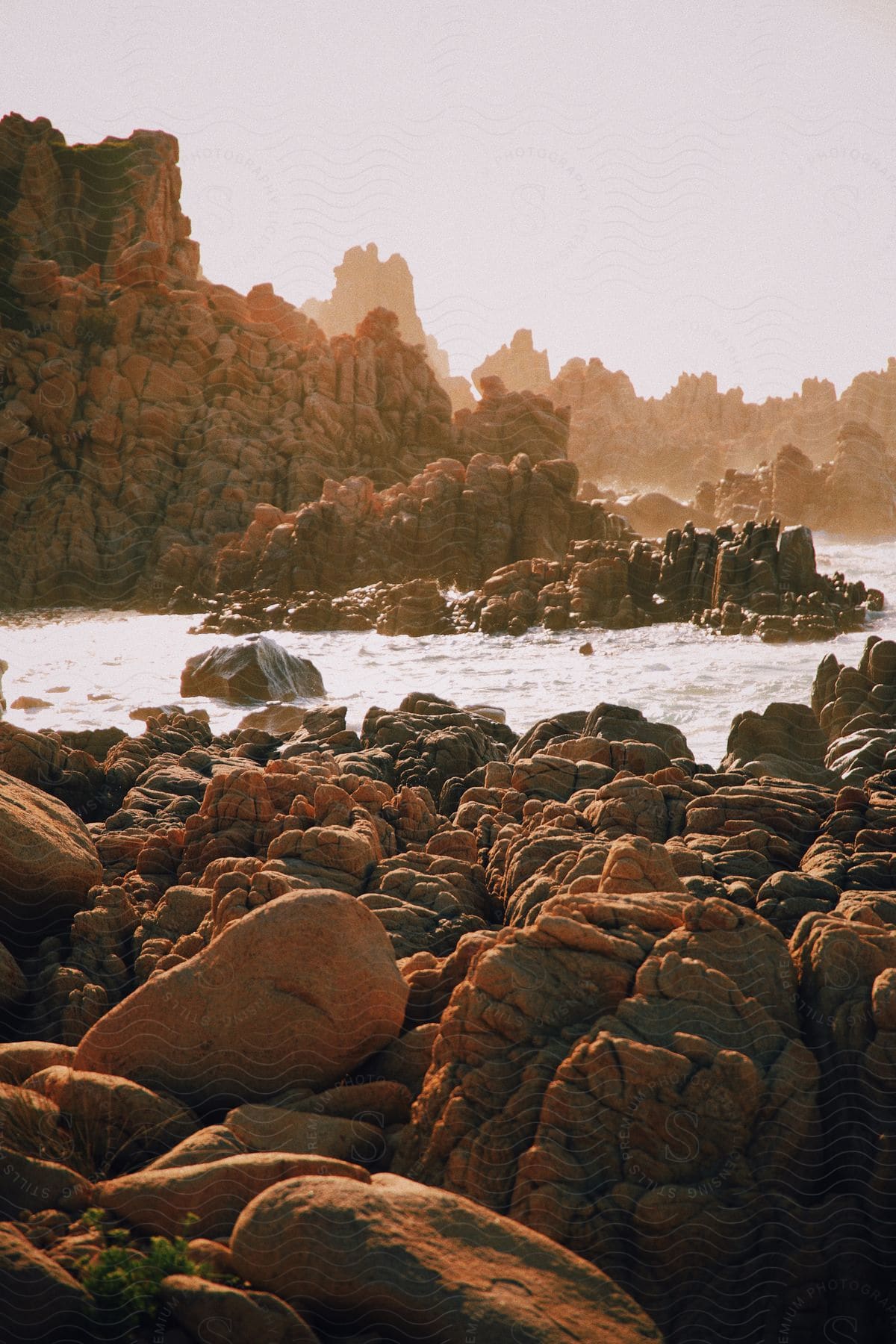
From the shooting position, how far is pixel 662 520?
37.6m

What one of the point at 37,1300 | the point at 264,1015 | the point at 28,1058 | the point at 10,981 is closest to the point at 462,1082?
the point at 264,1015

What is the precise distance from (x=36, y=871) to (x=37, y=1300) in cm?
268

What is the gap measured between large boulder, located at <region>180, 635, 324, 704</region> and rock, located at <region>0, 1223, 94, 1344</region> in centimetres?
1166

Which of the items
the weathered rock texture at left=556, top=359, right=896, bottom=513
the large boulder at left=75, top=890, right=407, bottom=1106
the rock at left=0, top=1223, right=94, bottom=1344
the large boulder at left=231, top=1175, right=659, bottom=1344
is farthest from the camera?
the weathered rock texture at left=556, top=359, right=896, bottom=513

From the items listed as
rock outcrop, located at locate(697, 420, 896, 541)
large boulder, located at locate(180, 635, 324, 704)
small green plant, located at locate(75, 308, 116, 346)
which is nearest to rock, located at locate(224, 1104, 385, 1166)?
large boulder, located at locate(180, 635, 324, 704)

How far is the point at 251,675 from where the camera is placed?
13742mm

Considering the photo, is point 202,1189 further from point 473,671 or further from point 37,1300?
point 473,671

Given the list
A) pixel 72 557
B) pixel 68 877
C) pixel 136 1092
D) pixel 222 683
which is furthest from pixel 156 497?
pixel 136 1092

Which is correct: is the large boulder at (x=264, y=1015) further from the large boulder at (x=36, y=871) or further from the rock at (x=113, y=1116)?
the large boulder at (x=36, y=871)

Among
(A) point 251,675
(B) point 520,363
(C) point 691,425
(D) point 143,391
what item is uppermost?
(B) point 520,363

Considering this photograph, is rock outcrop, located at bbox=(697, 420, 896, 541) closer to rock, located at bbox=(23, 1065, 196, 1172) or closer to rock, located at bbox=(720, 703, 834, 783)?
rock, located at bbox=(720, 703, 834, 783)

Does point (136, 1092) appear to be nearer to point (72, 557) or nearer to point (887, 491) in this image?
point (72, 557)

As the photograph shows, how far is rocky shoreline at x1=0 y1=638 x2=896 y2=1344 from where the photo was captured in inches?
85.7

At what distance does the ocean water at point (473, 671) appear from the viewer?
1274 centimetres
